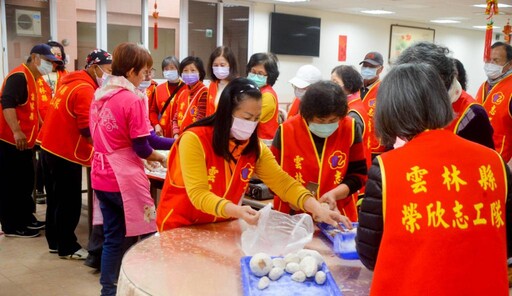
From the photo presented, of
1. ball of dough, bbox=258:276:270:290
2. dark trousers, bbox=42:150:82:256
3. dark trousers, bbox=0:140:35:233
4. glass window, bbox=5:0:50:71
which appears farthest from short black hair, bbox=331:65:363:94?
glass window, bbox=5:0:50:71

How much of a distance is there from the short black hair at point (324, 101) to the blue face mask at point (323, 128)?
42mm

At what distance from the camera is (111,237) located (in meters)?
2.74

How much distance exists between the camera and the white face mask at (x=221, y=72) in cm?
429

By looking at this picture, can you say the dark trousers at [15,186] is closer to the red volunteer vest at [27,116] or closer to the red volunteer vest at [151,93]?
the red volunteer vest at [27,116]

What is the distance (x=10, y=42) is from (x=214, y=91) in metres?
3.89

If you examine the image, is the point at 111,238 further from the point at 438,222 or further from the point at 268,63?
the point at 438,222

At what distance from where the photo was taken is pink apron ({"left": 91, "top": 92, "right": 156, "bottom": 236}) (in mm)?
2723

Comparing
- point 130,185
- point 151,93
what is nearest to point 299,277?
point 130,185

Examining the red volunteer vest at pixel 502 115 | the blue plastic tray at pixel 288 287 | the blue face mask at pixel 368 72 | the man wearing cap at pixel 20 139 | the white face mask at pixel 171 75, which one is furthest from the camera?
the white face mask at pixel 171 75

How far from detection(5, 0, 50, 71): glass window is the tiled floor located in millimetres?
3609

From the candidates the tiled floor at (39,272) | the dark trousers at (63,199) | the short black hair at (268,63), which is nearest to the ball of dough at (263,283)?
the tiled floor at (39,272)

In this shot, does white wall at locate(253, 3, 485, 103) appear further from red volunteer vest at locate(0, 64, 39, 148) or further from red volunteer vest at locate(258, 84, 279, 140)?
red volunteer vest at locate(0, 64, 39, 148)

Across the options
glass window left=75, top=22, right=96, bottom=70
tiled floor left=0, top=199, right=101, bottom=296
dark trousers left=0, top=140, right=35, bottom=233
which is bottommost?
tiled floor left=0, top=199, right=101, bottom=296

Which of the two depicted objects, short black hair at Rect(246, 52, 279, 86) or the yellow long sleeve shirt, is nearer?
the yellow long sleeve shirt
